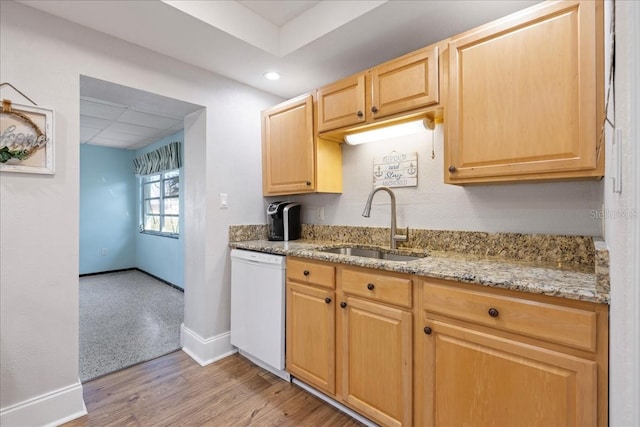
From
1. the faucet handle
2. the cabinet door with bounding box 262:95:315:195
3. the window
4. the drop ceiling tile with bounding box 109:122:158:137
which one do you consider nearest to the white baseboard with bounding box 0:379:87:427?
the cabinet door with bounding box 262:95:315:195

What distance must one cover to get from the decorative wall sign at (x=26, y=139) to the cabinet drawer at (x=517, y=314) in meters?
2.15

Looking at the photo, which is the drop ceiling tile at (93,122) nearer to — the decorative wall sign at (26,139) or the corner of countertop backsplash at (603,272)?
the decorative wall sign at (26,139)

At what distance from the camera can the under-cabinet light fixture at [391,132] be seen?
Result: 6.19 ft

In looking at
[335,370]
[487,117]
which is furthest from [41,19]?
[335,370]

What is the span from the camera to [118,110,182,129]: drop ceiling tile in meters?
3.59

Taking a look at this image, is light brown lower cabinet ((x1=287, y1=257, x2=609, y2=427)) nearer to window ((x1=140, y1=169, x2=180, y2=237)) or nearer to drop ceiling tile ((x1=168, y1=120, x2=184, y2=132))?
drop ceiling tile ((x1=168, y1=120, x2=184, y2=132))

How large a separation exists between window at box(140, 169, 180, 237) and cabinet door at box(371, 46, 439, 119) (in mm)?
3544

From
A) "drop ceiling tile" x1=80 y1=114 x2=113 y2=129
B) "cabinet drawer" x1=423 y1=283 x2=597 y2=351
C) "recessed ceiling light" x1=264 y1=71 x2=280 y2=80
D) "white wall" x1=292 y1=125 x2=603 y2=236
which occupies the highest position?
"drop ceiling tile" x1=80 y1=114 x2=113 y2=129

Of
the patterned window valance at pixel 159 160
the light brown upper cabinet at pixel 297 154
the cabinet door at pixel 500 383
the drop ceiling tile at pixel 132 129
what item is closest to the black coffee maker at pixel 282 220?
the light brown upper cabinet at pixel 297 154

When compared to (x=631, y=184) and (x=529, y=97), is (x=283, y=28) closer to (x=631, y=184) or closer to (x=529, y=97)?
(x=529, y=97)

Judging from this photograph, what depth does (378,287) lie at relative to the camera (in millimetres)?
1546

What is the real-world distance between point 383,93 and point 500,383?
62.8 inches

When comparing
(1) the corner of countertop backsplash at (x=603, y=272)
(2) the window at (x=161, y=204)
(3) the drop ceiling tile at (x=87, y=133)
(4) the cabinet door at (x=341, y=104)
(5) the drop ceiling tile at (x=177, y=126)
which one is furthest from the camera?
(2) the window at (x=161, y=204)

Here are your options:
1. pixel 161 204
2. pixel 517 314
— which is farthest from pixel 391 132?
pixel 161 204
